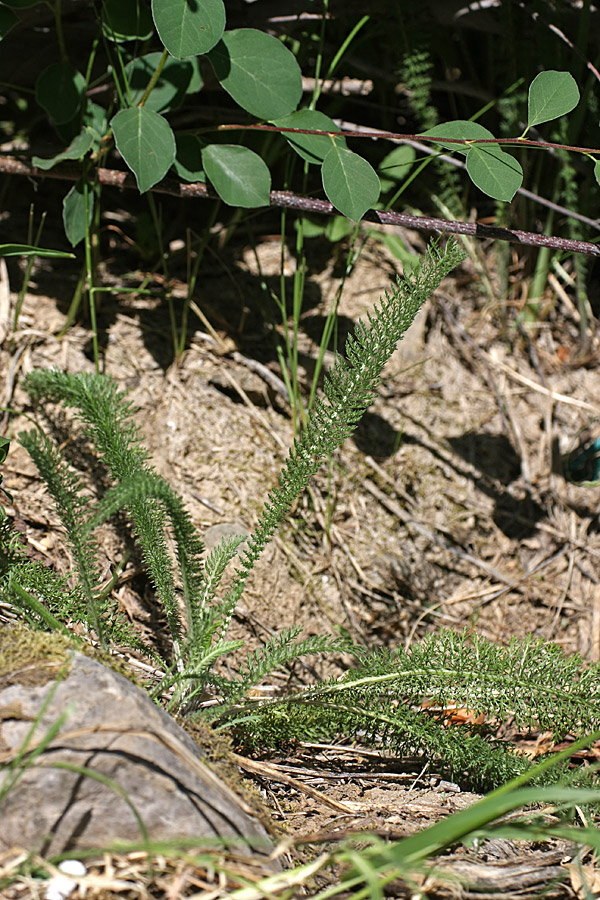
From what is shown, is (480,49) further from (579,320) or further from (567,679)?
(567,679)

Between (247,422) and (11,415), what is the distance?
0.56 m

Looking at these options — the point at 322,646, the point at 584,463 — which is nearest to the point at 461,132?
the point at 322,646

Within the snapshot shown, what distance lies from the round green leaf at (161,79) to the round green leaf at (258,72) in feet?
0.39

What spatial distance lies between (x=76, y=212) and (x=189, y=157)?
0.27 m

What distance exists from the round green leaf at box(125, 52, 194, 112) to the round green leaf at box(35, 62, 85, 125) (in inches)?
4.9

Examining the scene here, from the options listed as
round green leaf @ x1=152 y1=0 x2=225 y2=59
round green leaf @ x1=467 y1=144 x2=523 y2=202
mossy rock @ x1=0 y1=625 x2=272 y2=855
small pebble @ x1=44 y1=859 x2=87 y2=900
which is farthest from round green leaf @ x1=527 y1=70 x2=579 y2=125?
small pebble @ x1=44 y1=859 x2=87 y2=900

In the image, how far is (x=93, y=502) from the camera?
5.03 feet

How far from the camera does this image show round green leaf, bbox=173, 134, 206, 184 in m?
1.46

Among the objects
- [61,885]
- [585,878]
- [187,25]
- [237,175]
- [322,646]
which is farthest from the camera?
[237,175]

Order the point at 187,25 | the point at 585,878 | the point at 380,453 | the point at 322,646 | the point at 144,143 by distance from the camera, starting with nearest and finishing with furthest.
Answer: the point at 585,878
the point at 322,646
the point at 187,25
the point at 144,143
the point at 380,453

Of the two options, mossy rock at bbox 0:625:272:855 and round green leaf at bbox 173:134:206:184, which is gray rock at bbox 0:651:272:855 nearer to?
mossy rock at bbox 0:625:272:855

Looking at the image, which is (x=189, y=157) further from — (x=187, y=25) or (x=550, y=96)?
(x=550, y=96)

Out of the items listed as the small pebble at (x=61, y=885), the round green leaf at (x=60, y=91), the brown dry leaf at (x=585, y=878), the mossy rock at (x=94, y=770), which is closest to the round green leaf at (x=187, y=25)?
the round green leaf at (x=60, y=91)

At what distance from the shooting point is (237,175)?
143 centimetres
